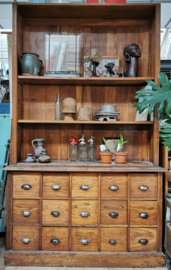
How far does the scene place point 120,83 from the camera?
7.36 ft

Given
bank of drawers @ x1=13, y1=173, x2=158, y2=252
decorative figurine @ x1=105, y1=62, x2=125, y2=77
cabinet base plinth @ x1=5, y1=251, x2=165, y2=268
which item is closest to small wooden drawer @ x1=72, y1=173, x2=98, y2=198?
bank of drawers @ x1=13, y1=173, x2=158, y2=252

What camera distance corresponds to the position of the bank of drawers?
1908 millimetres

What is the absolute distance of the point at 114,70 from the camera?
2.12 metres

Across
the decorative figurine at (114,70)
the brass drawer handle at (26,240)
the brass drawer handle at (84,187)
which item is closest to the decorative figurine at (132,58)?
the decorative figurine at (114,70)

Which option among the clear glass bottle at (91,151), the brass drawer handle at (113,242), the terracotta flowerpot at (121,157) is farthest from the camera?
the clear glass bottle at (91,151)

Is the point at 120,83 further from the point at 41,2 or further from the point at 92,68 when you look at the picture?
the point at 41,2

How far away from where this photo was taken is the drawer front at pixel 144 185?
193 centimetres

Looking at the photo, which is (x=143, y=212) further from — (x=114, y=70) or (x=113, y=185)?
(x=114, y=70)

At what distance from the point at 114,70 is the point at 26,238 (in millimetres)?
1766

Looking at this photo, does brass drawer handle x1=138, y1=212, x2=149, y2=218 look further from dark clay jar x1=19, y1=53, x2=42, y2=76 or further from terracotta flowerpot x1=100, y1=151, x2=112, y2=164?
dark clay jar x1=19, y1=53, x2=42, y2=76

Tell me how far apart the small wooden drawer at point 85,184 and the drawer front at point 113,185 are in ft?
0.23

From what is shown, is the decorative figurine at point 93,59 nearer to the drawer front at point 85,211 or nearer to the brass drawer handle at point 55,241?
the drawer front at point 85,211

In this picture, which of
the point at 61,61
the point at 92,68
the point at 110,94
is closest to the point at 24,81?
the point at 61,61

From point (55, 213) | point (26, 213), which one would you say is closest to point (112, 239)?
point (55, 213)
